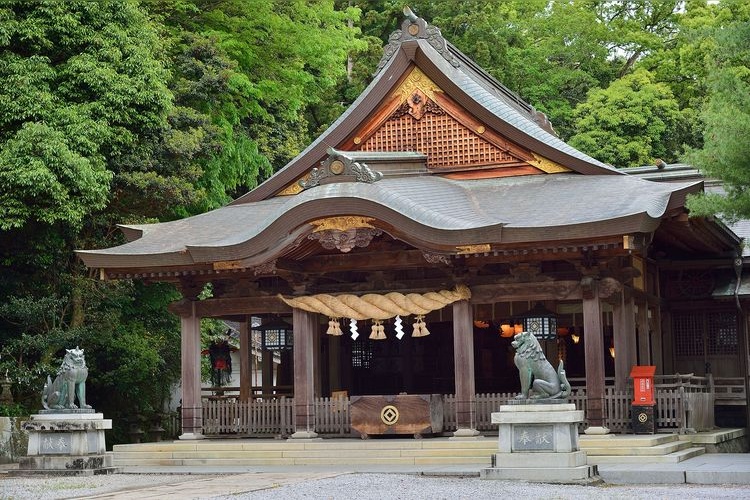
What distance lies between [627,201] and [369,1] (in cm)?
2562

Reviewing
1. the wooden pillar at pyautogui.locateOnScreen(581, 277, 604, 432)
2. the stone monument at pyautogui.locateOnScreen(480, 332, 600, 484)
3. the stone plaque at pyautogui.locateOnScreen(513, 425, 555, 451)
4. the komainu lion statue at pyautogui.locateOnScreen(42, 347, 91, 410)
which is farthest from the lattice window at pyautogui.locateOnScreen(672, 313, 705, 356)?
the komainu lion statue at pyautogui.locateOnScreen(42, 347, 91, 410)

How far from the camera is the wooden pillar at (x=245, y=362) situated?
22.3m

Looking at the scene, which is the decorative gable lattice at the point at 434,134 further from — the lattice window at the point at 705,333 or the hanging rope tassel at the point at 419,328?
the lattice window at the point at 705,333

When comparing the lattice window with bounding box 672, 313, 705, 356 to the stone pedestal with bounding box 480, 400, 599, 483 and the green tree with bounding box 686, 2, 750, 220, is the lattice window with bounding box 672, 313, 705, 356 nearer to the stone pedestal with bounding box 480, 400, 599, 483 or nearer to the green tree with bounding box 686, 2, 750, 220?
the green tree with bounding box 686, 2, 750, 220

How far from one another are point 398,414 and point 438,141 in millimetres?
5363

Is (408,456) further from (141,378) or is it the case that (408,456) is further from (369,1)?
(369,1)

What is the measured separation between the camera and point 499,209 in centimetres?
1948

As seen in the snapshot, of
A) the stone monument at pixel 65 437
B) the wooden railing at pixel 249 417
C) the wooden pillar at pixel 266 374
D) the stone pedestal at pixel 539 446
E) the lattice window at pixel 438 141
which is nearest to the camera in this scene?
the stone pedestal at pixel 539 446

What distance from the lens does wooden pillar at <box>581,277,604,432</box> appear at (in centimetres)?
1848

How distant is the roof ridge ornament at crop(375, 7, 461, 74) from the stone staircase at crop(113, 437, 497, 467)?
758 cm

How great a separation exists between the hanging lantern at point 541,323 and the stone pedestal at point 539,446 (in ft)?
16.2

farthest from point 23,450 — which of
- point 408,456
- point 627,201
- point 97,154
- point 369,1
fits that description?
point 369,1

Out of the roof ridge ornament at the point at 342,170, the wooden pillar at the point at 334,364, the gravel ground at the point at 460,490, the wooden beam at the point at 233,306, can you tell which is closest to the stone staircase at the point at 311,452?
the wooden beam at the point at 233,306

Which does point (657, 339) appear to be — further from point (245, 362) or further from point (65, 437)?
point (65, 437)
